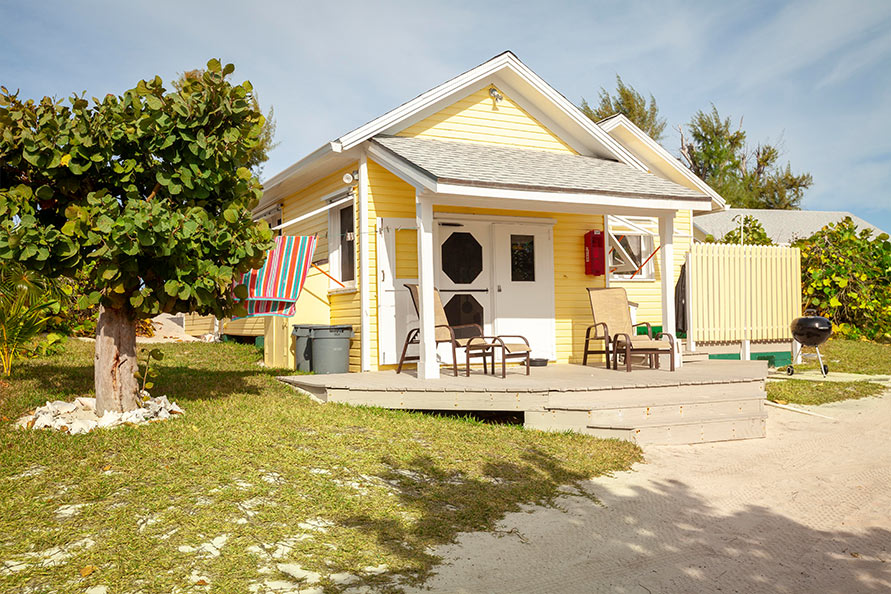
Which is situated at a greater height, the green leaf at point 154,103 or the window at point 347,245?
the green leaf at point 154,103

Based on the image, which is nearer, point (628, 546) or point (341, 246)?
point (628, 546)

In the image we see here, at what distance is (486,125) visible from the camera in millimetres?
10922

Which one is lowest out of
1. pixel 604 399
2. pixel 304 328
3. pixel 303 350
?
pixel 604 399

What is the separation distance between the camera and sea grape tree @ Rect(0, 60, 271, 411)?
5.90m

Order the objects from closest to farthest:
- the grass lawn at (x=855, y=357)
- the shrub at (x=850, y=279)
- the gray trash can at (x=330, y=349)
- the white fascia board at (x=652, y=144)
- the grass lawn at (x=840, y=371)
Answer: the gray trash can at (x=330, y=349)
the grass lawn at (x=840, y=371)
the grass lawn at (x=855, y=357)
the white fascia board at (x=652, y=144)
the shrub at (x=850, y=279)

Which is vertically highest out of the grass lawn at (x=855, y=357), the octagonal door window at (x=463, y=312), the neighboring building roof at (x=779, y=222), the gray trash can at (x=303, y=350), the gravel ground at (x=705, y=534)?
the neighboring building roof at (x=779, y=222)

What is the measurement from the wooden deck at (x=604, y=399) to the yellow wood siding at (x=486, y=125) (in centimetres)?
404

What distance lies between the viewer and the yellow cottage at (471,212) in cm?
902

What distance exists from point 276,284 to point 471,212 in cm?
342

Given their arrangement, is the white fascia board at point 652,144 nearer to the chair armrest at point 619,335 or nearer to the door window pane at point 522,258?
the door window pane at point 522,258

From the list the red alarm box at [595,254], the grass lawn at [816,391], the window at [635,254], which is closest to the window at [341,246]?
the red alarm box at [595,254]

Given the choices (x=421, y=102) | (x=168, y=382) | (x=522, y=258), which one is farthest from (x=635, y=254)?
(x=168, y=382)

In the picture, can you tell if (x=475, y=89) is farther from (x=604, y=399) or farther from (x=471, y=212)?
(x=604, y=399)

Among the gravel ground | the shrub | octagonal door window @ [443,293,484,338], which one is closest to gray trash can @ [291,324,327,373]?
octagonal door window @ [443,293,484,338]
